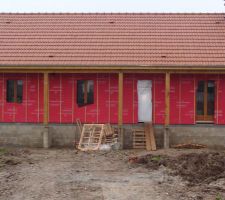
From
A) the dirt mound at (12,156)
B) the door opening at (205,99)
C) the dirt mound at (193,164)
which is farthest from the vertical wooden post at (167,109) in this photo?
the dirt mound at (12,156)

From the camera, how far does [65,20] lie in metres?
23.8

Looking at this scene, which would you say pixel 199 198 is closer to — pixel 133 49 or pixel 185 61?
pixel 185 61

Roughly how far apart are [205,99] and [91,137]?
16.4 ft

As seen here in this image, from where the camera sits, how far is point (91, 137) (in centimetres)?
1948

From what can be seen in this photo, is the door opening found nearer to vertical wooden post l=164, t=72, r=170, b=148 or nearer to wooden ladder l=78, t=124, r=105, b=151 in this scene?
vertical wooden post l=164, t=72, r=170, b=148

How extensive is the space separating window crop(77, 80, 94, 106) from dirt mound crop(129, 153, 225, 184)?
4.95 metres

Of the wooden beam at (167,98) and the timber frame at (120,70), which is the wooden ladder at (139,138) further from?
the wooden beam at (167,98)

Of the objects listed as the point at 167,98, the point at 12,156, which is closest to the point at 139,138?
the point at 167,98

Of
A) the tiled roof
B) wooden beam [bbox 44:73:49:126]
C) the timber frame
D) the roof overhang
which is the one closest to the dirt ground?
wooden beam [bbox 44:73:49:126]

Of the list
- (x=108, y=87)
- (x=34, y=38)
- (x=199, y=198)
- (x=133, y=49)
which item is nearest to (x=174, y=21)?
(x=133, y=49)

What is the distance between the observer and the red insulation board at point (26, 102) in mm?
20812

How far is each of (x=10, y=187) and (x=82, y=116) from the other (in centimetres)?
878

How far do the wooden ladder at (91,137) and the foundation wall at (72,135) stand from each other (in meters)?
0.54

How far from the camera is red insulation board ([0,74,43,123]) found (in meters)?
20.8
